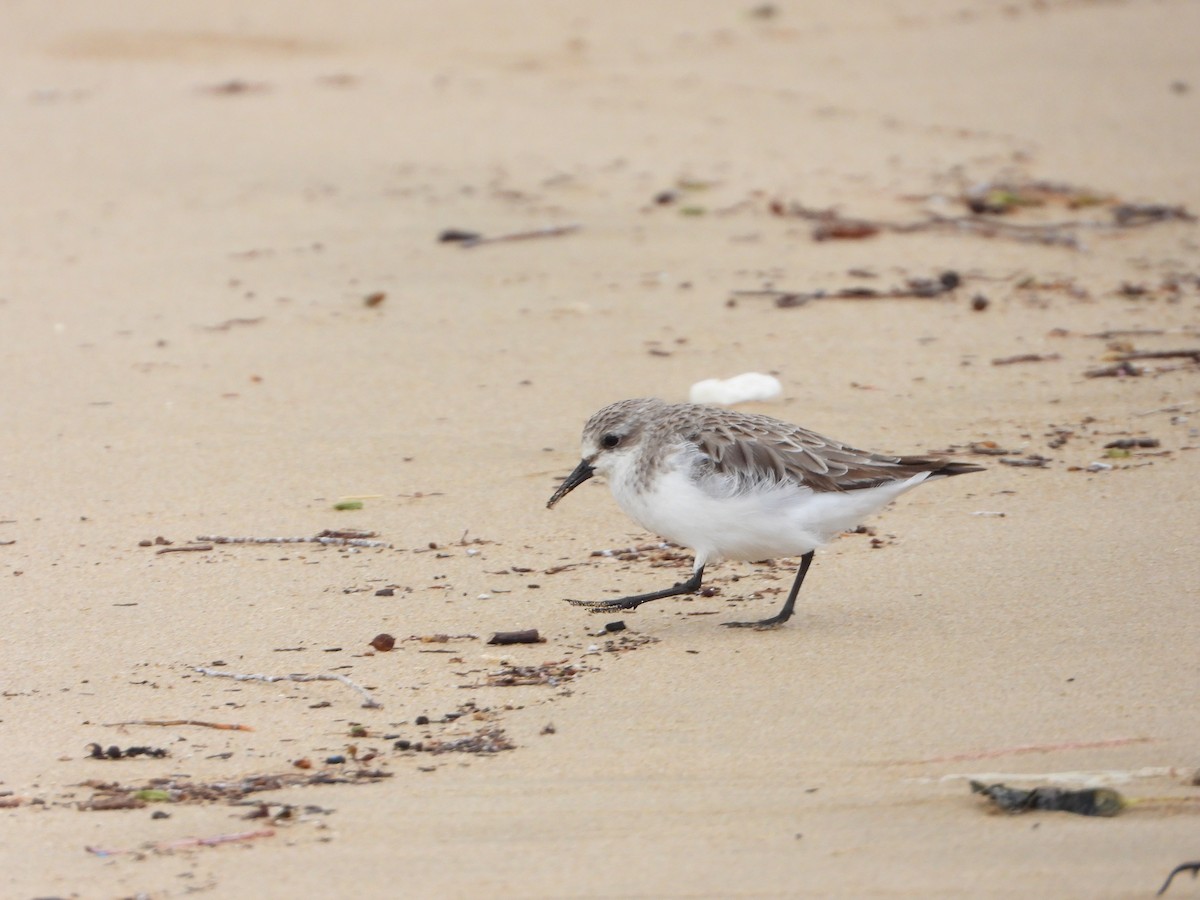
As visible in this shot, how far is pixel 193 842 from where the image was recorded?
3180mm

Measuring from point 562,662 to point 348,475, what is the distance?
1.81 metres

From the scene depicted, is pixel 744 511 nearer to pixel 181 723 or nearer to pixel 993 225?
pixel 181 723

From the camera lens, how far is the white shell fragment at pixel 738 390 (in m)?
6.39

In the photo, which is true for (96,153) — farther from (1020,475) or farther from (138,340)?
(1020,475)

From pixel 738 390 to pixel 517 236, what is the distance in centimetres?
282

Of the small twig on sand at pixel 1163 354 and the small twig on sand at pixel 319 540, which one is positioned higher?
the small twig on sand at pixel 1163 354

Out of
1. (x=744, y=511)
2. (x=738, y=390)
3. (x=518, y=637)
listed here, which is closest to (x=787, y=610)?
(x=744, y=511)

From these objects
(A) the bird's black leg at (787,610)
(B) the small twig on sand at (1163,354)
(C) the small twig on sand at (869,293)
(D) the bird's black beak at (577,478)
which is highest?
(C) the small twig on sand at (869,293)

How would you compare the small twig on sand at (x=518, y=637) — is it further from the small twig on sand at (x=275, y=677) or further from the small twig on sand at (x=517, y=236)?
the small twig on sand at (x=517, y=236)

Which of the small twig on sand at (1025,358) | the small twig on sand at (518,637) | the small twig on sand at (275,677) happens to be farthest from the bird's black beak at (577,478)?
the small twig on sand at (1025,358)

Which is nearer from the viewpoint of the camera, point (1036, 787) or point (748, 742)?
point (1036, 787)

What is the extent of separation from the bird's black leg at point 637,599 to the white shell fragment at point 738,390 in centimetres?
182

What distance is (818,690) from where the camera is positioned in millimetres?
3979

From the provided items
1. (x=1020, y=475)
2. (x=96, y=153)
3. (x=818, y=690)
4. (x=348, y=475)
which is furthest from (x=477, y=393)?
(x=96, y=153)
